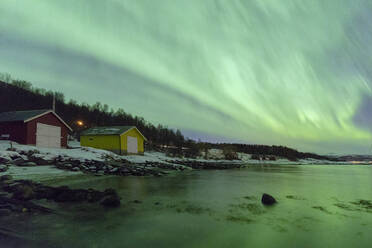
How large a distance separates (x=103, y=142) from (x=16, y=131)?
41.4ft

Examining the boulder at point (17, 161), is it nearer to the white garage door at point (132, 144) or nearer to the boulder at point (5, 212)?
the boulder at point (5, 212)

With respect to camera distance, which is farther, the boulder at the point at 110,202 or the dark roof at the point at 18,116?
the dark roof at the point at 18,116

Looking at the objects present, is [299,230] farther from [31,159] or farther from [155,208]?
[31,159]

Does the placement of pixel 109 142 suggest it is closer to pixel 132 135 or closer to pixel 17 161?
pixel 132 135

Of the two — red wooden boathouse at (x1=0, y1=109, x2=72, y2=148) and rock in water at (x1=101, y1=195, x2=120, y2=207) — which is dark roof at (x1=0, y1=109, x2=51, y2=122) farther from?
rock in water at (x1=101, y1=195, x2=120, y2=207)

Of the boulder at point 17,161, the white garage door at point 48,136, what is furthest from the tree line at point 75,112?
the boulder at point 17,161

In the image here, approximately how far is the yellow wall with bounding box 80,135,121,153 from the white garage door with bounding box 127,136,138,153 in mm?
2497

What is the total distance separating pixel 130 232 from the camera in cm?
505

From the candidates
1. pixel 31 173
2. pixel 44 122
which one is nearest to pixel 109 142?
pixel 44 122

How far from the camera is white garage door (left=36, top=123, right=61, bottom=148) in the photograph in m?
23.9

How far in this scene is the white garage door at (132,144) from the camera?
117 ft

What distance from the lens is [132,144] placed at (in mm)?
36812

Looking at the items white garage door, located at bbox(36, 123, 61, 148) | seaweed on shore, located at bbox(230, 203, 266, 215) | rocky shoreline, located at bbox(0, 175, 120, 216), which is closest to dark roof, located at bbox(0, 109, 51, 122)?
white garage door, located at bbox(36, 123, 61, 148)

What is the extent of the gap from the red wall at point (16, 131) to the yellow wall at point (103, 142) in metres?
12.4
